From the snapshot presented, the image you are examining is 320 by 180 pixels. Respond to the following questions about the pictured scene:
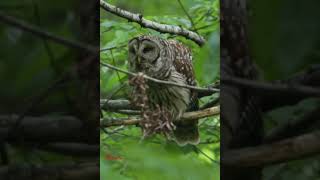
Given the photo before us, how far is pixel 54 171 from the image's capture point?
2.64 m

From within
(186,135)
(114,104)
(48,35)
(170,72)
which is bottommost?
(186,135)

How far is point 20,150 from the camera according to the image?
2.63m

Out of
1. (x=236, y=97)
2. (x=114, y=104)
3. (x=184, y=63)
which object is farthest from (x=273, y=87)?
(x=114, y=104)

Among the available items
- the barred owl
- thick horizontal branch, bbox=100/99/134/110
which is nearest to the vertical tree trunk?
the barred owl

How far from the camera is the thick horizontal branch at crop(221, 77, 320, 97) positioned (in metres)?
2.59

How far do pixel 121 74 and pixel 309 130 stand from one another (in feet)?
2.52

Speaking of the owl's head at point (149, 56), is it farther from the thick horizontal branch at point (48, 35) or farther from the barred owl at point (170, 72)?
the thick horizontal branch at point (48, 35)

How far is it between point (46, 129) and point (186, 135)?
1.83 ft

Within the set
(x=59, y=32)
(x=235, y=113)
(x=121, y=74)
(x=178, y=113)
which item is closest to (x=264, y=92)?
(x=235, y=113)

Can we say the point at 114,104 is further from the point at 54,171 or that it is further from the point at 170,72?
the point at 54,171

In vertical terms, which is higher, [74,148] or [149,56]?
[149,56]

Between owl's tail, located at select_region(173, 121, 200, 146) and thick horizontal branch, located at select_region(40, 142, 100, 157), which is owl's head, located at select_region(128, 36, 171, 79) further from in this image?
thick horizontal branch, located at select_region(40, 142, 100, 157)

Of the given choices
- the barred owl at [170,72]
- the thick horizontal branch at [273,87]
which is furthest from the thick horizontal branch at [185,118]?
the thick horizontal branch at [273,87]

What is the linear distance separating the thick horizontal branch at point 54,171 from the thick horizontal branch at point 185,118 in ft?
0.56
